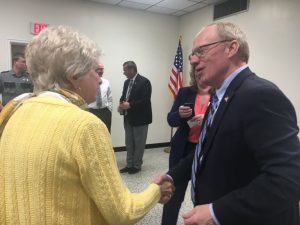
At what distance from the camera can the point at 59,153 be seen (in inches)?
32.5

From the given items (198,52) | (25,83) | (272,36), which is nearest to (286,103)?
(198,52)

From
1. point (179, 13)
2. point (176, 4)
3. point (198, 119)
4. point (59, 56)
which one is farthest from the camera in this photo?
point (179, 13)

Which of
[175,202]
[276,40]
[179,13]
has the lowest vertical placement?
[175,202]

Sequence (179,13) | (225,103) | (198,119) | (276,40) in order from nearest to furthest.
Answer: (225,103) < (198,119) < (276,40) < (179,13)

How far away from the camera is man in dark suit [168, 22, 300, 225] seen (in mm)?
878

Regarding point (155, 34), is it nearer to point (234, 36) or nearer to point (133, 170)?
point (133, 170)

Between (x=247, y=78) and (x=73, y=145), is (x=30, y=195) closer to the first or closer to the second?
(x=73, y=145)

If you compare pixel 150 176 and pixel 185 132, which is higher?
pixel 185 132

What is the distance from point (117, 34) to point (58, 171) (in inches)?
181

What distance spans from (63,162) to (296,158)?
0.73 m

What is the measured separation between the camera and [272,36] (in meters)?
3.89

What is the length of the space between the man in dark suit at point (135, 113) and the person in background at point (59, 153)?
2.98 meters

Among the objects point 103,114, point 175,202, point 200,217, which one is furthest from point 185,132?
point 103,114

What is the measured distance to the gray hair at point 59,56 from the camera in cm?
95
